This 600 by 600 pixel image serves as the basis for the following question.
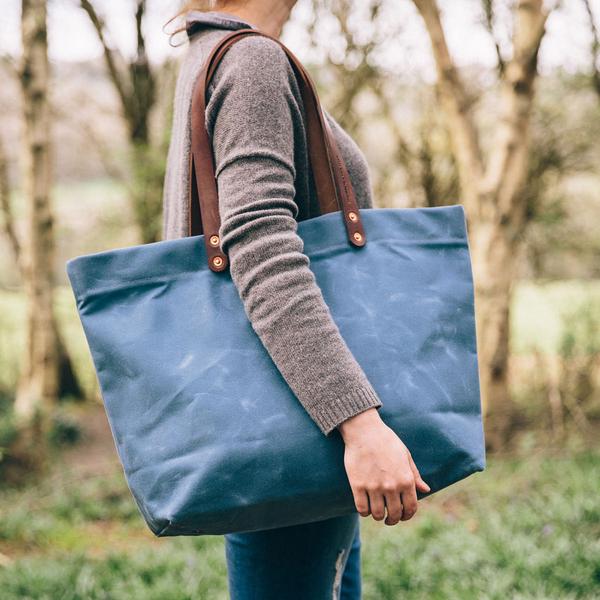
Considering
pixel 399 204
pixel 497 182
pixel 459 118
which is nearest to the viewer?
pixel 497 182

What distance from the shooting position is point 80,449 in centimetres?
677

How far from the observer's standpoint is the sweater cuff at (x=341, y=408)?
1.12 meters

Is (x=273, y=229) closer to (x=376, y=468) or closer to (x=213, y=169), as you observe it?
(x=213, y=169)

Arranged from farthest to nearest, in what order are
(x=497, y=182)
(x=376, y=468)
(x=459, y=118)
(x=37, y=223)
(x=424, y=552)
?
(x=37, y=223) < (x=459, y=118) < (x=497, y=182) < (x=424, y=552) < (x=376, y=468)

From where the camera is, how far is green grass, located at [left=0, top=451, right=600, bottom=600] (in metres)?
2.85

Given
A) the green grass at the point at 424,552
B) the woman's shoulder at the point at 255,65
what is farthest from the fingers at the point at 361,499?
the green grass at the point at 424,552

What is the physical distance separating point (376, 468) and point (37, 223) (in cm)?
507

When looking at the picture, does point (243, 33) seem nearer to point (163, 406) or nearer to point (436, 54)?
point (163, 406)

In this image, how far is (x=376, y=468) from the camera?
111cm

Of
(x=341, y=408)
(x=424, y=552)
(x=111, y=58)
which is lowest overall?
(x=424, y=552)

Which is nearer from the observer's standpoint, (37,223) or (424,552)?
(424,552)

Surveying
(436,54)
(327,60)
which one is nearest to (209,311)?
(436,54)

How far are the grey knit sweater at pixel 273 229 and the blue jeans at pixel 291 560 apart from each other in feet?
0.88

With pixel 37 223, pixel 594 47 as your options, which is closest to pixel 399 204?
pixel 594 47
